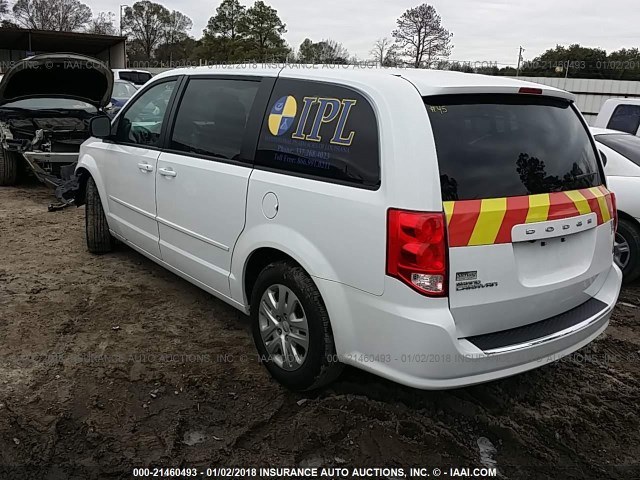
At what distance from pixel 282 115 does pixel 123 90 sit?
41.0 feet

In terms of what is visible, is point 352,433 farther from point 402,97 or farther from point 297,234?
point 402,97

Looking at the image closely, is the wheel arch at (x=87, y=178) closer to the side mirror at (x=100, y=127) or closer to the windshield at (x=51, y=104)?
the side mirror at (x=100, y=127)

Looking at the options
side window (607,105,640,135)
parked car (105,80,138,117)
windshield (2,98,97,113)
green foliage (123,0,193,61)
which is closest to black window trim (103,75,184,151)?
windshield (2,98,97,113)

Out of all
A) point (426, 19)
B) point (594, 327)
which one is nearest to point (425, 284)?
point (594, 327)

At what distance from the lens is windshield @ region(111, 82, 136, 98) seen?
547 inches

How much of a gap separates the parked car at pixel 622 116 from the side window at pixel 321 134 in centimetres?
664

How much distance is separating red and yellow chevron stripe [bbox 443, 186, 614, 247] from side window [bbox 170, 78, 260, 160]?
4.76 feet

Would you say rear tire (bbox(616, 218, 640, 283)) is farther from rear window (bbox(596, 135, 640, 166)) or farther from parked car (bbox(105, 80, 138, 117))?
parked car (bbox(105, 80, 138, 117))

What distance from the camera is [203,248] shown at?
11.8ft

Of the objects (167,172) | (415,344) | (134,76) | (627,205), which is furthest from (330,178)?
(134,76)

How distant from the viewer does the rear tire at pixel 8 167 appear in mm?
8391

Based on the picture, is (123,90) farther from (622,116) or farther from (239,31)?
(239,31)

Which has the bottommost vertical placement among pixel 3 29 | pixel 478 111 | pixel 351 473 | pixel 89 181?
pixel 351 473

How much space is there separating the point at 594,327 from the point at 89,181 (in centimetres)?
438
